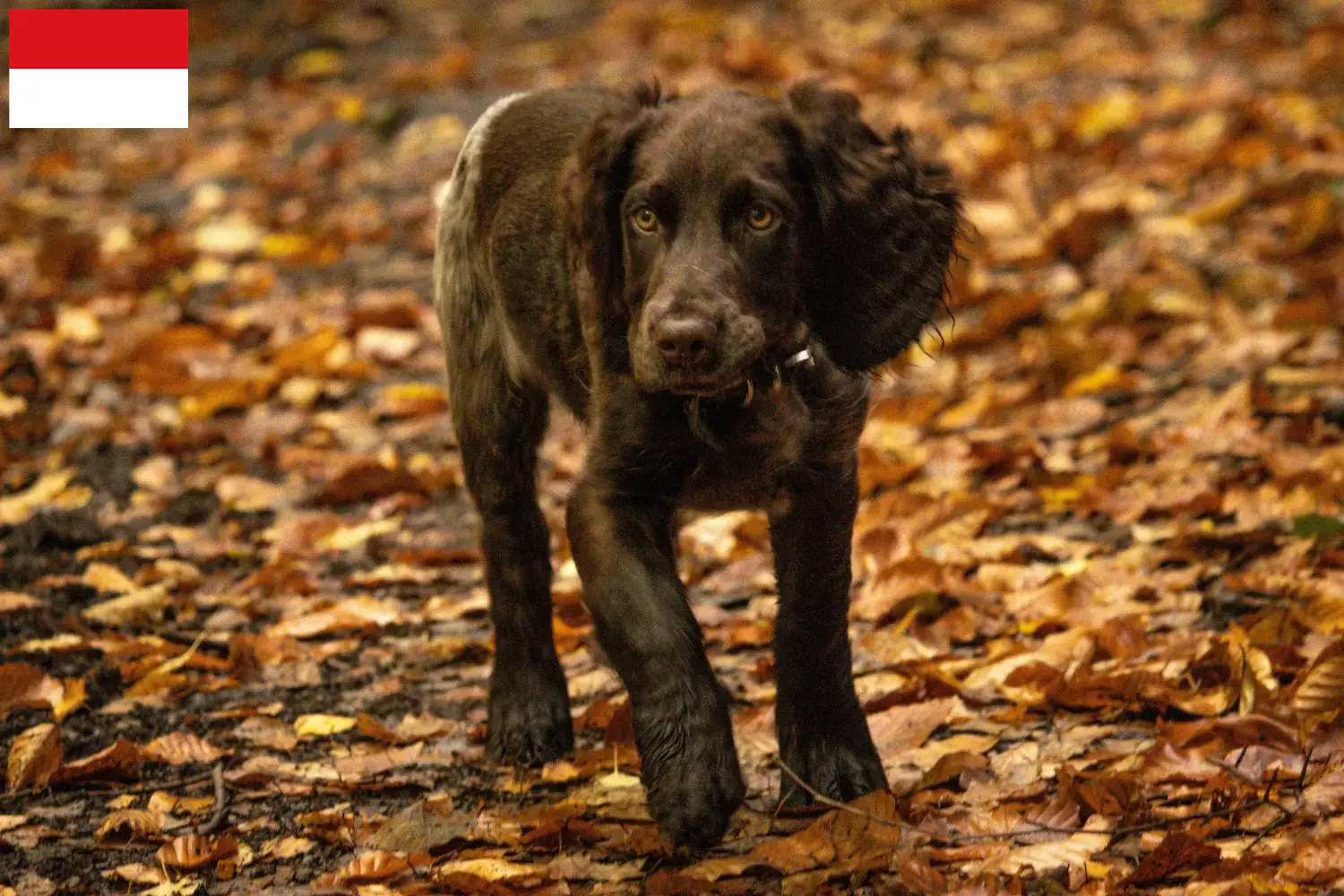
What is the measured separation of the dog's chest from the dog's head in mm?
139

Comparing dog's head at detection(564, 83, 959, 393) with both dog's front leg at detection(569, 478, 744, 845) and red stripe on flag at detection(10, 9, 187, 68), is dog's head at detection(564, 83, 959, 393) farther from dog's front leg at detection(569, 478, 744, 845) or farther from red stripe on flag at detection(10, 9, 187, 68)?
red stripe on flag at detection(10, 9, 187, 68)

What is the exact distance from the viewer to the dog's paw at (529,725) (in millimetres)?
4422

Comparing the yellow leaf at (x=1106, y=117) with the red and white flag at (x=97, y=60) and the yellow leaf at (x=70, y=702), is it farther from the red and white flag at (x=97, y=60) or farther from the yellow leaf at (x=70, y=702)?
the yellow leaf at (x=70, y=702)

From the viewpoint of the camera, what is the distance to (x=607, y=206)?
150 inches

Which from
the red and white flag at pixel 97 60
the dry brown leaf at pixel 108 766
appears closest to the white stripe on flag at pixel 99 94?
the red and white flag at pixel 97 60

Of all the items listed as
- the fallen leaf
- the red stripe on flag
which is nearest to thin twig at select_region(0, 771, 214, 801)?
the fallen leaf

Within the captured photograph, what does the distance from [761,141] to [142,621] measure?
2974mm

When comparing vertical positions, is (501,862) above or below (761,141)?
below

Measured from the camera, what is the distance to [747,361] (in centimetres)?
344

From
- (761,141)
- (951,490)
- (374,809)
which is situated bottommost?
(374,809)

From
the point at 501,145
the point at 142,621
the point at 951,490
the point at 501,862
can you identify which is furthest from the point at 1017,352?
the point at 501,862

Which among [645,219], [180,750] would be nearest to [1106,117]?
[645,219]

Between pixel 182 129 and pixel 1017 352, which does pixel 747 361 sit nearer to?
pixel 1017 352

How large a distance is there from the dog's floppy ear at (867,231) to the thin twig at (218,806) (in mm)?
1792
